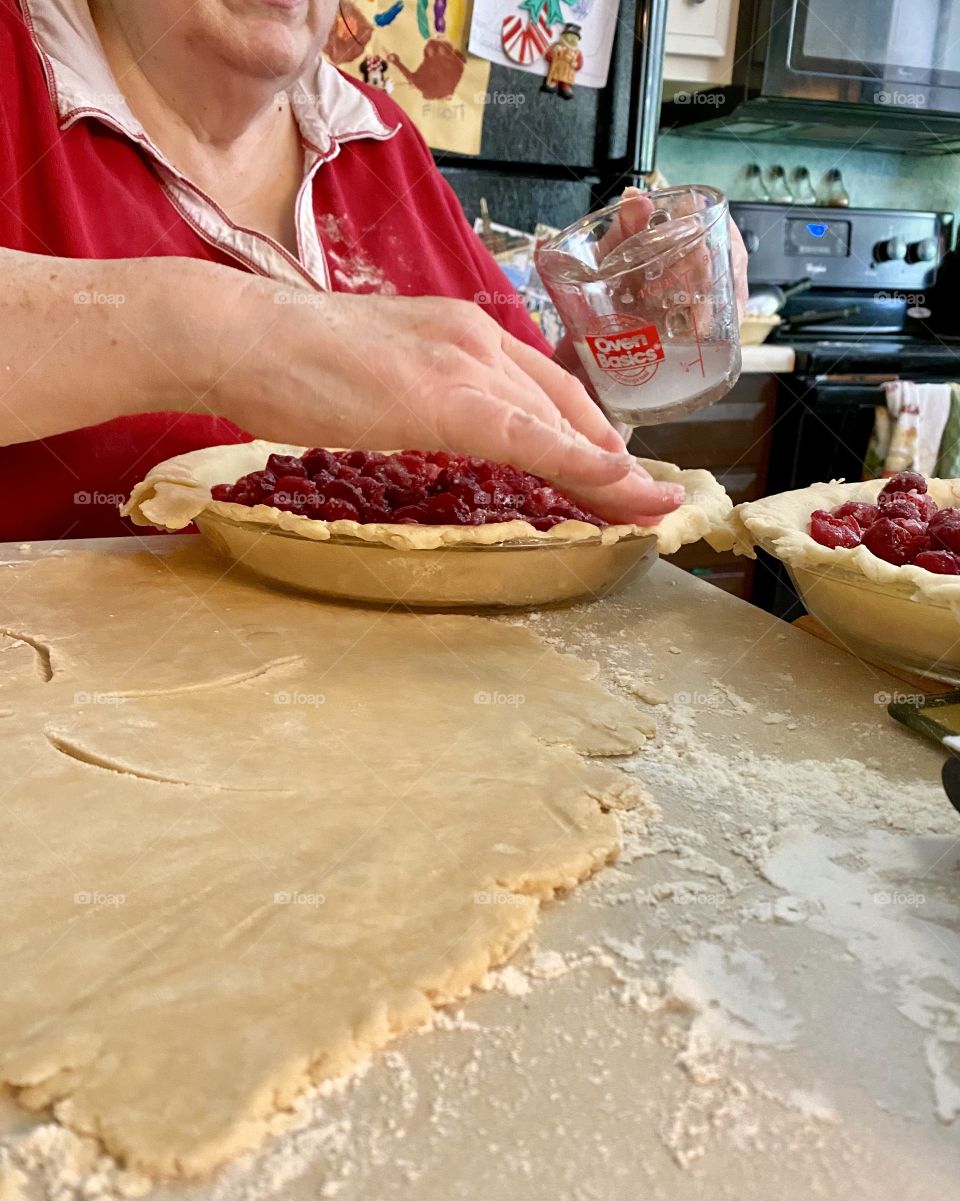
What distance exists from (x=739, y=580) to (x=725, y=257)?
6.82 feet

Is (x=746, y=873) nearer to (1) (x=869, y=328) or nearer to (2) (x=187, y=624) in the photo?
(2) (x=187, y=624)

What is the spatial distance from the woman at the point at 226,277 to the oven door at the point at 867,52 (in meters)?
1.69


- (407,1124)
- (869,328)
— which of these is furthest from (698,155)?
(407,1124)

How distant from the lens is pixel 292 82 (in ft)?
5.39

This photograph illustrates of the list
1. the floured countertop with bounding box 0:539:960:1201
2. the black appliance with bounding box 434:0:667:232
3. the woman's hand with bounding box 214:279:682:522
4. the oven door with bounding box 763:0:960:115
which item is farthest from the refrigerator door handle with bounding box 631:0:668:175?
the floured countertop with bounding box 0:539:960:1201

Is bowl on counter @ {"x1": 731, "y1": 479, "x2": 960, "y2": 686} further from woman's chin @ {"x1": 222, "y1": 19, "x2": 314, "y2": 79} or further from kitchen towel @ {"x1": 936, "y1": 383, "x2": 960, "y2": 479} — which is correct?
kitchen towel @ {"x1": 936, "y1": 383, "x2": 960, "y2": 479}

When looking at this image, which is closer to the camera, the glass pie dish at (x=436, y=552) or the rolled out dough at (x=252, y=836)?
the rolled out dough at (x=252, y=836)

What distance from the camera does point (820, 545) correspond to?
1.01 meters

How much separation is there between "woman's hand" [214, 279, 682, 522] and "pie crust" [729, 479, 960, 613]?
0.18 metres

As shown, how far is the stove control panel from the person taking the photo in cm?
346

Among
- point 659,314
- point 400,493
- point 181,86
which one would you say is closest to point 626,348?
point 659,314

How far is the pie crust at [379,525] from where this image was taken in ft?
3.55

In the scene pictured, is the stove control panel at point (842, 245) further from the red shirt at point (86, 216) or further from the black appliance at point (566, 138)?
the red shirt at point (86, 216)

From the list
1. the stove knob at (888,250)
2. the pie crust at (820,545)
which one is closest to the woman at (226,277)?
the pie crust at (820,545)
